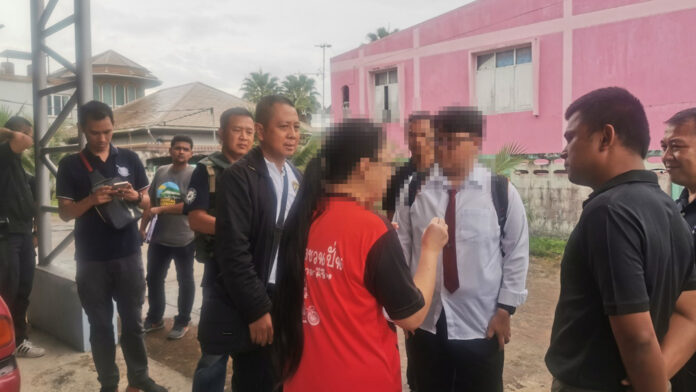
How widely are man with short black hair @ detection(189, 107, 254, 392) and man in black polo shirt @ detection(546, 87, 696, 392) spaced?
57.0 inches

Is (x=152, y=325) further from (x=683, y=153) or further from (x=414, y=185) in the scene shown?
A: (x=683, y=153)

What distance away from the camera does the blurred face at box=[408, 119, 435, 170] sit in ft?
7.57

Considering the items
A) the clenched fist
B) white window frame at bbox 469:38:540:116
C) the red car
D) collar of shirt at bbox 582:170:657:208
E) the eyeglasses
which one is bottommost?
the red car

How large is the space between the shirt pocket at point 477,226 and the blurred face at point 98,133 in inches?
86.9

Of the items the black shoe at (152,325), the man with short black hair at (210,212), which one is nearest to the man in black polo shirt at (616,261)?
the man with short black hair at (210,212)

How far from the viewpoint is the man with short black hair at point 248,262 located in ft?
6.82

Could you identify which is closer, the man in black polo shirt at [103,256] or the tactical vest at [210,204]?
the tactical vest at [210,204]

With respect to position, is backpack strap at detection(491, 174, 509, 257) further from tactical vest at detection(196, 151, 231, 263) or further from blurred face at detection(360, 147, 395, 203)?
tactical vest at detection(196, 151, 231, 263)

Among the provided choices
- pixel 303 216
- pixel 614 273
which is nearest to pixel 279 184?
pixel 303 216

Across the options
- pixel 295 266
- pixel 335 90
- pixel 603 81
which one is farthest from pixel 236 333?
pixel 335 90

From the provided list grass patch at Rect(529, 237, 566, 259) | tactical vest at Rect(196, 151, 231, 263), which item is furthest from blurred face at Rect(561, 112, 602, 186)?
grass patch at Rect(529, 237, 566, 259)

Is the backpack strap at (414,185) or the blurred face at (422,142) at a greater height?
the blurred face at (422,142)

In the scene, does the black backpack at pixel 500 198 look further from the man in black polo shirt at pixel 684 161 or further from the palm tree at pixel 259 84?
the palm tree at pixel 259 84

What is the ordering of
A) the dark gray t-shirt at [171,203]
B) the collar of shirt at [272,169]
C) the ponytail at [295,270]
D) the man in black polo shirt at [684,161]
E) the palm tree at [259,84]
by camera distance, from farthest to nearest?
the palm tree at [259,84] < the dark gray t-shirt at [171,203] < the collar of shirt at [272,169] < the man in black polo shirt at [684,161] < the ponytail at [295,270]
